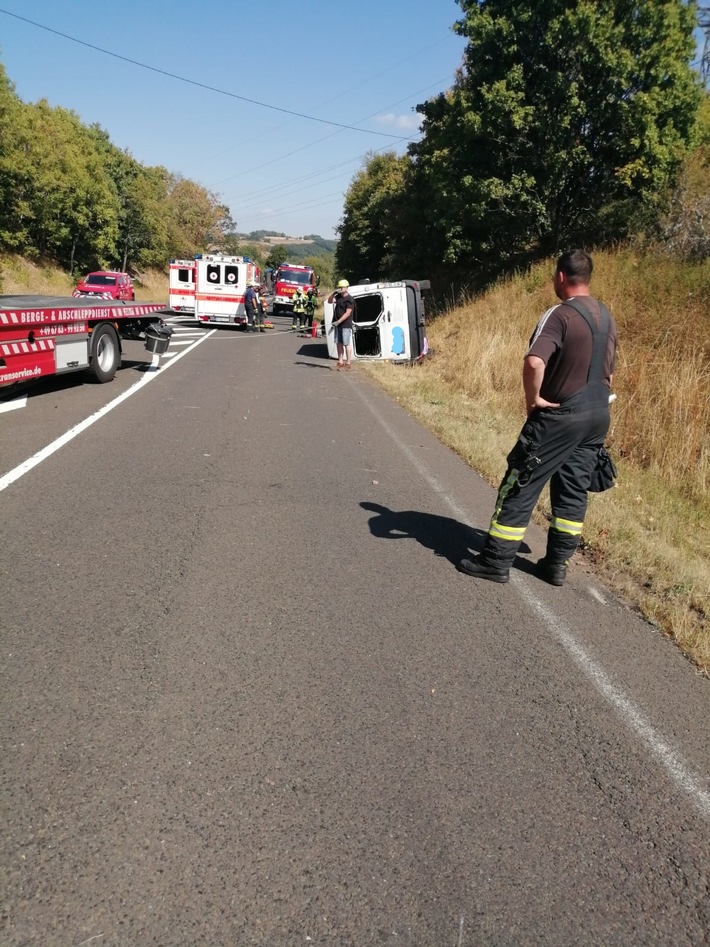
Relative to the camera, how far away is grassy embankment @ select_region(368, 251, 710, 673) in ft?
16.2

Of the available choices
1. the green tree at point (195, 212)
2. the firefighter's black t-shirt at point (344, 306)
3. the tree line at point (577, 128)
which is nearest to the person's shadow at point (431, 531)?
the firefighter's black t-shirt at point (344, 306)

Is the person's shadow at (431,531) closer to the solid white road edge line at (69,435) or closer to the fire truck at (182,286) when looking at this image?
the solid white road edge line at (69,435)

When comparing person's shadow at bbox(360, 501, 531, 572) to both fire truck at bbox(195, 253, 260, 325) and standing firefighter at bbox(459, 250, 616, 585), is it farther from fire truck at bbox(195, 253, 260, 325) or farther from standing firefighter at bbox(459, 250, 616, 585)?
fire truck at bbox(195, 253, 260, 325)

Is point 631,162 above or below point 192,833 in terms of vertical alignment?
above

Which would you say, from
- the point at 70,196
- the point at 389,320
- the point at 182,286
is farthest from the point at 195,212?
the point at 389,320

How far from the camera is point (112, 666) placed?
3.31m

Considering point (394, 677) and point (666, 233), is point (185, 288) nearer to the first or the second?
point (666, 233)

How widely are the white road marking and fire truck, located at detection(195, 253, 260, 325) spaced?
16.6 m

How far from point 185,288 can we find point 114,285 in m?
2.93

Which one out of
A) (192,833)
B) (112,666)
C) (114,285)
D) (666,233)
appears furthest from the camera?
(114,285)

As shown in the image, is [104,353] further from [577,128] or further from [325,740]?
[577,128]

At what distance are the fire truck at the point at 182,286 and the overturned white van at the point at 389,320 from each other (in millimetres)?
14262

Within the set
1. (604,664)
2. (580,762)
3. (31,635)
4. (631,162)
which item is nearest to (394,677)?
(580,762)

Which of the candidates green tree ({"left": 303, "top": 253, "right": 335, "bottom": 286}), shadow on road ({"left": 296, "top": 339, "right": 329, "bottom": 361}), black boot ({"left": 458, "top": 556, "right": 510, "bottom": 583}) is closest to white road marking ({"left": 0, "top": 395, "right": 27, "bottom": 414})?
black boot ({"left": 458, "top": 556, "right": 510, "bottom": 583})
